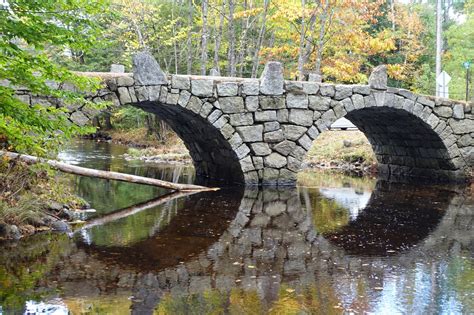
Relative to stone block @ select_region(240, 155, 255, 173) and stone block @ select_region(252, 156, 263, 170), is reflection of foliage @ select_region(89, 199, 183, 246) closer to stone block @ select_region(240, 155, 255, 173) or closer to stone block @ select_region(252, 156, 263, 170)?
stone block @ select_region(240, 155, 255, 173)

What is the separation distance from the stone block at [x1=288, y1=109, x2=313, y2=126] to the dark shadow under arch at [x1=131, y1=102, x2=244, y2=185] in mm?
1475

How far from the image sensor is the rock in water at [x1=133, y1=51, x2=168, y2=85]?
35.9 feet

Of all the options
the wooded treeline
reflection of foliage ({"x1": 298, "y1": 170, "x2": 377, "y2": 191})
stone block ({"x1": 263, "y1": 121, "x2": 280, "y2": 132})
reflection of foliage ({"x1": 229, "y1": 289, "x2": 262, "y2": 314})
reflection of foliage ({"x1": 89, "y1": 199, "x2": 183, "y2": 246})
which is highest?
the wooded treeline

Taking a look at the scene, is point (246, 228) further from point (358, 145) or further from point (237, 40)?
point (237, 40)

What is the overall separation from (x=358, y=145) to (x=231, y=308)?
601 inches

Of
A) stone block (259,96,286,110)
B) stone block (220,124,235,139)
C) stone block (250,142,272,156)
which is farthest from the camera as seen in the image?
stone block (250,142,272,156)

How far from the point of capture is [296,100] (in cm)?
1269

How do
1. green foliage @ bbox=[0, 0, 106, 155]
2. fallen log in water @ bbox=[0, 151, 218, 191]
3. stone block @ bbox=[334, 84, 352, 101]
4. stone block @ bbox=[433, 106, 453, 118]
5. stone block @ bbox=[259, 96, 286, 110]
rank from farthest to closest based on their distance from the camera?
stone block @ bbox=[433, 106, 453, 118] < stone block @ bbox=[334, 84, 352, 101] < stone block @ bbox=[259, 96, 286, 110] < fallen log in water @ bbox=[0, 151, 218, 191] < green foliage @ bbox=[0, 0, 106, 155]

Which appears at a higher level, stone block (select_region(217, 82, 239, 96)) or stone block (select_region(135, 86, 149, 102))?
stone block (select_region(217, 82, 239, 96))

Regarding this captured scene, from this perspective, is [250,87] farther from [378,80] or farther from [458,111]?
[458,111]

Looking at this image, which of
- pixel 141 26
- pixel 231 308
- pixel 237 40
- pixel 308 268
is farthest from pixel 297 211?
pixel 237 40

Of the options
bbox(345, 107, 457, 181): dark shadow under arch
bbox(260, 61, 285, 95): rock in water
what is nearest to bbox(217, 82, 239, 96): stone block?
bbox(260, 61, 285, 95): rock in water

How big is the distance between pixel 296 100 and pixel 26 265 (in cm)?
780

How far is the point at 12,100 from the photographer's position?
6379mm
